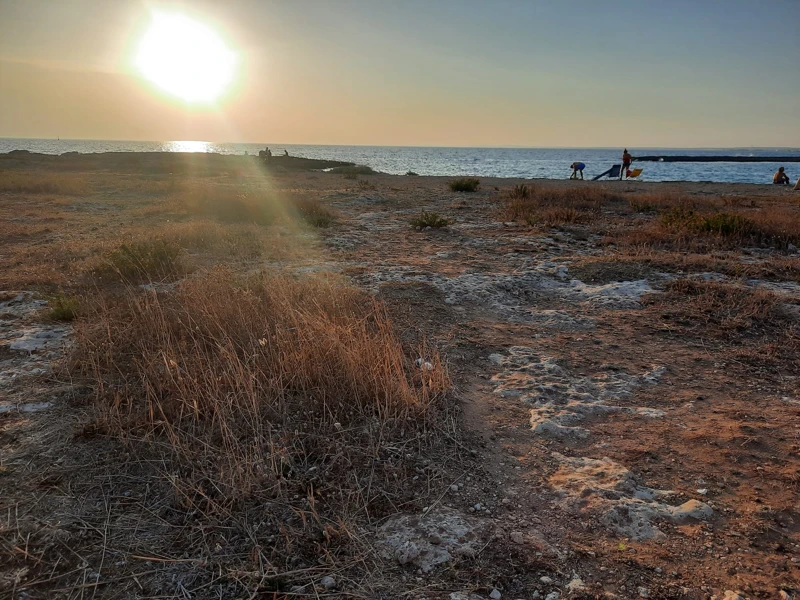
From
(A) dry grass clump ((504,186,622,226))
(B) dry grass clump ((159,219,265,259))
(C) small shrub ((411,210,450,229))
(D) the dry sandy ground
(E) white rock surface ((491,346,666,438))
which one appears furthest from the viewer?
(A) dry grass clump ((504,186,622,226))

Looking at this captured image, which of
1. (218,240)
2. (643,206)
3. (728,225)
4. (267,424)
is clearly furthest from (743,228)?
(218,240)

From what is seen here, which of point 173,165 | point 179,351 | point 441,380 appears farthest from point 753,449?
point 173,165

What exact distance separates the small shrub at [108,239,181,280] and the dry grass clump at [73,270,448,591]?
254 cm

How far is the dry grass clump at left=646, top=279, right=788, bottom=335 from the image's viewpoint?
5.24 meters

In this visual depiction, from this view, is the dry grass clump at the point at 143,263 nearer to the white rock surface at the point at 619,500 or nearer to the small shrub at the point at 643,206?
the white rock surface at the point at 619,500

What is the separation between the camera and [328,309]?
4.84 m

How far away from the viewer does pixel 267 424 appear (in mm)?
3146

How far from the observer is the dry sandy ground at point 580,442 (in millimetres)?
2248

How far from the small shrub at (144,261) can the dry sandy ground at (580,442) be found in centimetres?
120

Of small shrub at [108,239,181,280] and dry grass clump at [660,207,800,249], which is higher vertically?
dry grass clump at [660,207,800,249]

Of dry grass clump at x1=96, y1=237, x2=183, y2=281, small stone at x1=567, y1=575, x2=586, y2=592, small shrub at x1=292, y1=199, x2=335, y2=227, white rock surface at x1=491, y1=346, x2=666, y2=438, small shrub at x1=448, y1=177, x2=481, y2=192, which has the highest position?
small shrub at x1=448, y1=177, x2=481, y2=192

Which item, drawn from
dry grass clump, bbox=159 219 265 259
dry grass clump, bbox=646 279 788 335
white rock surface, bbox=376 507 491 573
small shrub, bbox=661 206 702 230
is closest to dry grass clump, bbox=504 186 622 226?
small shrub, bbox=661 206 702 230

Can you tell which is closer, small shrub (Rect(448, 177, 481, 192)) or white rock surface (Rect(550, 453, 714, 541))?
white rock surface (Rect(550, 453, 714, 541))

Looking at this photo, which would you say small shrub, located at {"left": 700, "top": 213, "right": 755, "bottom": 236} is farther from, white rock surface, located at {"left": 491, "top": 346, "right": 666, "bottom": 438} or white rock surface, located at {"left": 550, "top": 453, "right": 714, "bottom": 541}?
white rock surface, located at {"left": 550, "top": 453, "right": 714, "bottom": 541}
